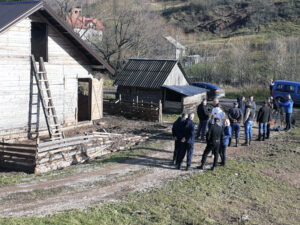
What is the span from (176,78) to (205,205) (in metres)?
16.8

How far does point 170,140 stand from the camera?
17016 millimetres

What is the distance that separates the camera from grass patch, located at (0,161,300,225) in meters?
8.66

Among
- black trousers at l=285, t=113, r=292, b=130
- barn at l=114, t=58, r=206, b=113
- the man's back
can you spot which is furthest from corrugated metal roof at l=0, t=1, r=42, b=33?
black trousers at l=285, t=113, r=292, b=130

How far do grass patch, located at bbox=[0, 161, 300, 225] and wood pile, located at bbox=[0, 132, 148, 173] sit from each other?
4.01 m

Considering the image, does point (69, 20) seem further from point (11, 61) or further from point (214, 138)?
point (214, 138)

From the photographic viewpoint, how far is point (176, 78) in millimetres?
25891

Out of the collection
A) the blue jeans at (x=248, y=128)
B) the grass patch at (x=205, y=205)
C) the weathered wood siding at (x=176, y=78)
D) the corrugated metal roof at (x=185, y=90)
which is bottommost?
the grass patch at (x=205, y=205)

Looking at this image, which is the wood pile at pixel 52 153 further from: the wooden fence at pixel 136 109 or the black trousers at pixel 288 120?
the black trousers at pixel 288 120

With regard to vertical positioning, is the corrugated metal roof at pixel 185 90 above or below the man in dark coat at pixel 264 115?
above

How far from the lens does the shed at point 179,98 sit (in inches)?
953

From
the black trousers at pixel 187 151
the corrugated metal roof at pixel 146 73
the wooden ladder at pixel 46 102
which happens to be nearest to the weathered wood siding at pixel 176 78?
the corrugated metal roof at pixel 146 73

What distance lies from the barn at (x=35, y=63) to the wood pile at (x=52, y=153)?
2.76 meters

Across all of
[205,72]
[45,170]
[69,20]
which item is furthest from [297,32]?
[45,170]

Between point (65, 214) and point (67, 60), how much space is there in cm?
1070
